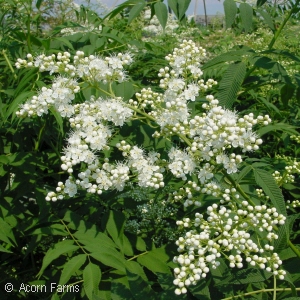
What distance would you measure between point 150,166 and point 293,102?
2212 millimetres

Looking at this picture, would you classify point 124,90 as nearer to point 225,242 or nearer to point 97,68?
point 97,68

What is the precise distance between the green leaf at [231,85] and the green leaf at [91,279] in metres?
1.06

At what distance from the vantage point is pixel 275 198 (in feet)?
5.88

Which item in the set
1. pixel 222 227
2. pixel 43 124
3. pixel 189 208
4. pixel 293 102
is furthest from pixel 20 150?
pixel 293 102

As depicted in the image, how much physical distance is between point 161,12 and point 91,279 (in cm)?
162

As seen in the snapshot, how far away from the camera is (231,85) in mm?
2100

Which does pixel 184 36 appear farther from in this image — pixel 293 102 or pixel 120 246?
pixel 120 246

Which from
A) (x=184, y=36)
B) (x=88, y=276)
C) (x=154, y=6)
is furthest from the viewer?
(x=184, y=36)

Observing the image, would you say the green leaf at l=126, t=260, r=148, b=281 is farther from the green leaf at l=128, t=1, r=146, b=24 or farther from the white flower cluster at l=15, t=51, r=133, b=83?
the green leaf at l=128, t=1, r=146, b=24

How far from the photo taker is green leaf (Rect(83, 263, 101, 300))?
191cm

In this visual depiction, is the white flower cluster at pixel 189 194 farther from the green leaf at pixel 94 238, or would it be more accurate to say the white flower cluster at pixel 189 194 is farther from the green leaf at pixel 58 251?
the green leaf at pixel 58 251

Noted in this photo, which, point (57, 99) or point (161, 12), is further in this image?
point (161, 12)

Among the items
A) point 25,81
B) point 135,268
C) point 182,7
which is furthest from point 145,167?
point 182,7

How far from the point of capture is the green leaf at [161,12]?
2.47 m
